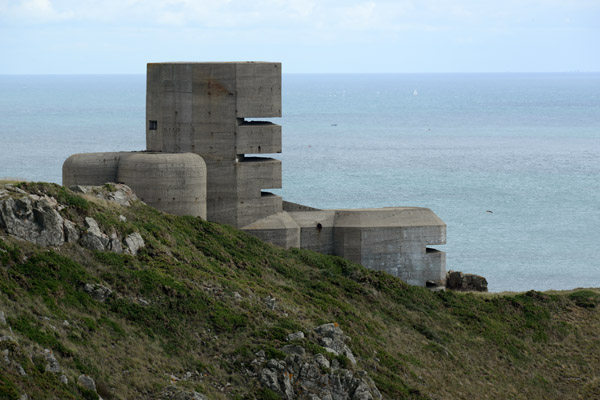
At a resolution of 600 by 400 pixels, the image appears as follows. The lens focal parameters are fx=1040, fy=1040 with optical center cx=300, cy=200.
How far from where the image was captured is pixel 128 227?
1363 inches

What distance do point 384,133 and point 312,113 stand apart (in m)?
43.8

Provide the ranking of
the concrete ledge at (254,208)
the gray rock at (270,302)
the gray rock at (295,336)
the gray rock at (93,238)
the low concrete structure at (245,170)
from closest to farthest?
the gray rock at (295,336)
the gray rock at (93,238)
the gray rock at (270,302)
the low concrete structure at (245,170)
the concrete ledge at (254,208)

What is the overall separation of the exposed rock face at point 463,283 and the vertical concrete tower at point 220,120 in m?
9.97

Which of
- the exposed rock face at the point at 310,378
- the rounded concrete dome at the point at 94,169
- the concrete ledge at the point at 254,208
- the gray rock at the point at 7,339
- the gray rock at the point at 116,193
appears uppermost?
the rounded concrete dome at the point at 94,169

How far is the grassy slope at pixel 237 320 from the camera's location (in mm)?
27328

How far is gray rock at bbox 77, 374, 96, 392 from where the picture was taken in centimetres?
2534

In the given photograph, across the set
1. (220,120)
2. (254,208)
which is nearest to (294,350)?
(254,208)

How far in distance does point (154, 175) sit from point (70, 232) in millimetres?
9995

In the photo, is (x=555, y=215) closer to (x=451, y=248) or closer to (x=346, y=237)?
(x=451, y=248)

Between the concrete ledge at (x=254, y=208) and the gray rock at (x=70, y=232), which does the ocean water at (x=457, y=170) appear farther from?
the gray rock at (x=70, y=232)

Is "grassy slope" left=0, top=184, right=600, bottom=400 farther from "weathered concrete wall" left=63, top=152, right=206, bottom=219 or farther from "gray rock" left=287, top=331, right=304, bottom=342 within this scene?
"weathered concrete wall" left=63, top=152, right=206, bottom=219

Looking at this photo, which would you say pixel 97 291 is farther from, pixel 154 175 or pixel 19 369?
pixel 154 175

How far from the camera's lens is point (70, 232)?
32.0 metres

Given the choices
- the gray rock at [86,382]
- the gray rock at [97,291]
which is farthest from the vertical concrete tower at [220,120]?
Answer: the gray rock at [86,382]
